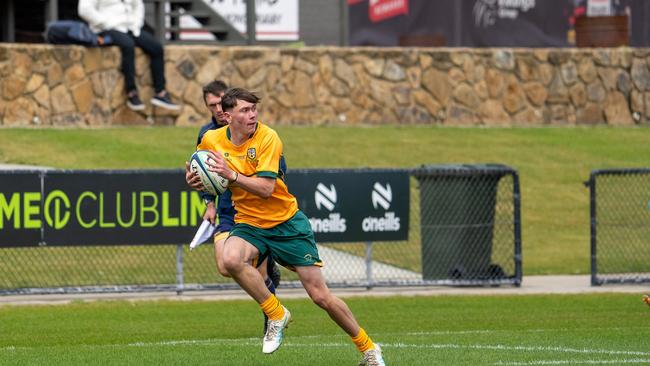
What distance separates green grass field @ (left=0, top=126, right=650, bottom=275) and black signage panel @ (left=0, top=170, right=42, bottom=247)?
4676 mm

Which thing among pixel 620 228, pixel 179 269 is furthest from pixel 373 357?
→ pixel 620 228

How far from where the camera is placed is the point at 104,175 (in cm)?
1405

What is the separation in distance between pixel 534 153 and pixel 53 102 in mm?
7515

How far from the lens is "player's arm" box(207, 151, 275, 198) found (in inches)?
347

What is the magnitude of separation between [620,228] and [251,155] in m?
9.84

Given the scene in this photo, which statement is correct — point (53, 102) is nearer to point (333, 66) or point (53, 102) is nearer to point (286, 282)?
point (333, 66)

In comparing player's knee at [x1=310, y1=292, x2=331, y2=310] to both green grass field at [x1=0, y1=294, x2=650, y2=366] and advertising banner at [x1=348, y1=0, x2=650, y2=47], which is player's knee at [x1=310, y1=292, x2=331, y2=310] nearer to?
green grass field at [x1=0, y1=294, x2=650, y2=366]

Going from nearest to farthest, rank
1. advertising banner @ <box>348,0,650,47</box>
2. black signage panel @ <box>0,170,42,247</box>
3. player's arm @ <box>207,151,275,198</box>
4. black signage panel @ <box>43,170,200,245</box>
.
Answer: player's arm @ <box>207,151,275,198</box> → black signage panel @ <box>0,170,42,247</box> → black signage panel @ <box>43,170,200,245</box> → advertising banner @ <box>348,0,650,47</box>

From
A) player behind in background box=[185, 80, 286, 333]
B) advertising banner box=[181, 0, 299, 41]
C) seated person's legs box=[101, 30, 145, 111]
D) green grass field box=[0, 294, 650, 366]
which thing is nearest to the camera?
player behind in background box=[185, 80, 286, 333]

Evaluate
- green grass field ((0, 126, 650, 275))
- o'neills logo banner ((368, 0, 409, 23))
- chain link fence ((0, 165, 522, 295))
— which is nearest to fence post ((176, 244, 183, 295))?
chain link fence ((0, 165, 522, 295))

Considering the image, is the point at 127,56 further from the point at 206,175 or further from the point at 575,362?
the point at 575,362

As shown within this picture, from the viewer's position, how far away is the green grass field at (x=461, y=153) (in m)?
18.6

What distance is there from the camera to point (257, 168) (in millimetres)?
9062

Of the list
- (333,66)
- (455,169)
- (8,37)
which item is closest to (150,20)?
(8,37)
